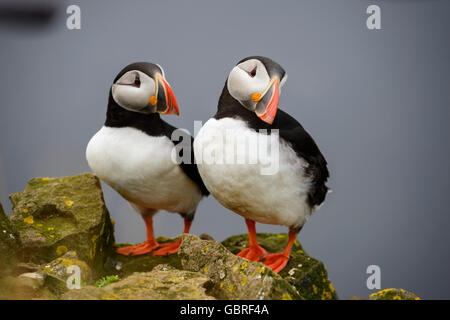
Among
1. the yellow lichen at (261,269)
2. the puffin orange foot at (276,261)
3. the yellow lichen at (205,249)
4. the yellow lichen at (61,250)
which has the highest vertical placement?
the yellow lichen at (261,269)

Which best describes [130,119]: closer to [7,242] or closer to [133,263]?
[133,263]

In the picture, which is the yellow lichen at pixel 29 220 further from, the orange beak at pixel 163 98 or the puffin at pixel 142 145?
the orange beak at pixel 163 98

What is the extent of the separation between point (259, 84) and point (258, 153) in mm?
397

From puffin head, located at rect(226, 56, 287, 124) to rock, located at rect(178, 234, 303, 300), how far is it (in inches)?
30.7

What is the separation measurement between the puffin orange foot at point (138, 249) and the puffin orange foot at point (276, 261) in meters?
0.98

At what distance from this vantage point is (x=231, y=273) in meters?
2.00

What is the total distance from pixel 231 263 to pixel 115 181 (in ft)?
4.38

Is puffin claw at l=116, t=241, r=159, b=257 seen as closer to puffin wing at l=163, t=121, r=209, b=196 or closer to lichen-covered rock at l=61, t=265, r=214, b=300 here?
puffin wing at l=163, t=121, r=209, b=196

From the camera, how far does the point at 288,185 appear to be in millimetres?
2641

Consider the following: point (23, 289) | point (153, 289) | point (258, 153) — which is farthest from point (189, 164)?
point (23, 289)

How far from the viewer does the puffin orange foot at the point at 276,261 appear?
299 centimetres

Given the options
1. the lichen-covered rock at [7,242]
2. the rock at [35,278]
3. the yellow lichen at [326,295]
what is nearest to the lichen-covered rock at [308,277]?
the yellow lichen at [326,295]

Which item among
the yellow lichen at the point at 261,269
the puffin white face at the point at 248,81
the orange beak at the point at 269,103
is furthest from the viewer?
the puffin white face at the point at 248,81
